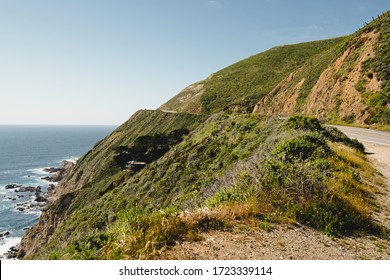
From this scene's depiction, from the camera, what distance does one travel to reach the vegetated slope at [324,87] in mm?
34406

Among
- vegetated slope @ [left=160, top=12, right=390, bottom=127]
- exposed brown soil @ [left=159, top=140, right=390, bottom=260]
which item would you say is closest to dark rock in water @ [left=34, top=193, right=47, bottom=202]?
vegetated slope @ [left=160, top=12, right=390, bottom=127]

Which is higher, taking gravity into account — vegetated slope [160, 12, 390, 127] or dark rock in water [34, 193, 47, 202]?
vegetated slope [160, 12, 390, 127]

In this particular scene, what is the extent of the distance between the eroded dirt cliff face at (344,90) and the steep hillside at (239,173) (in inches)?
7.8

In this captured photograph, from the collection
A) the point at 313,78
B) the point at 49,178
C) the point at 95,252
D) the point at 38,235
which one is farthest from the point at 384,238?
the point at 49,178

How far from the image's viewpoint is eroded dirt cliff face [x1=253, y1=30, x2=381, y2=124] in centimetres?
3531

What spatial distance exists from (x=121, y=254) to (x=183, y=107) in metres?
83.0

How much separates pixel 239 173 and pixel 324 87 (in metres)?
42.2

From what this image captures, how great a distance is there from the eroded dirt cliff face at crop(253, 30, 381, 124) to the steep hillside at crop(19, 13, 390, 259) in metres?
0.20

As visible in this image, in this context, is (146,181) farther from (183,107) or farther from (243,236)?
(183,107)

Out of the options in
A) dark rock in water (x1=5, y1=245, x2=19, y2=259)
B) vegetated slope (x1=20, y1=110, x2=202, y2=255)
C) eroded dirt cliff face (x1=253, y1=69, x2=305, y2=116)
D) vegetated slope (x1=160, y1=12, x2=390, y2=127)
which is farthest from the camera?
eroded dirt cliff face (x1=253, y1=69, x2=305, y2=116)

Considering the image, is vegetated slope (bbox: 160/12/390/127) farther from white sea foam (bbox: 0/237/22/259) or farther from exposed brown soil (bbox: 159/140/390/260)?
white sea foam (bbox: 0/237/22/259)

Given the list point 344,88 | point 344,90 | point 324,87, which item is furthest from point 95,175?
point 344,88

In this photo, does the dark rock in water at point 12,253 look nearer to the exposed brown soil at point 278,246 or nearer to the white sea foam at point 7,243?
the white sea foam at point 7,243

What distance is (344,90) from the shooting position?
40031mm
